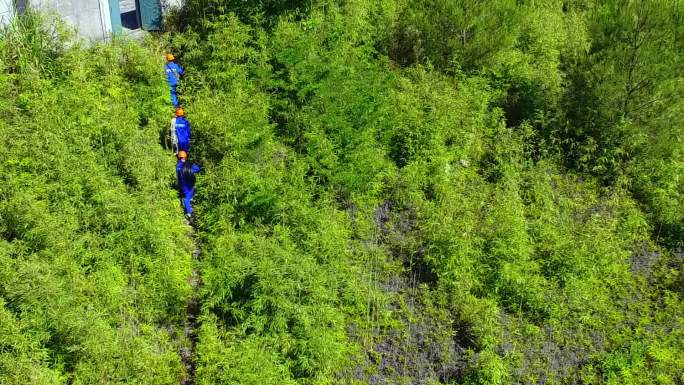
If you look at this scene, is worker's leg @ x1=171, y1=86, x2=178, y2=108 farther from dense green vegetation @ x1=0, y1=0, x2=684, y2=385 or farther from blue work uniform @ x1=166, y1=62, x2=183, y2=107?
dense green vegetation @ x1=0, y1=0, x2=684, y2=385

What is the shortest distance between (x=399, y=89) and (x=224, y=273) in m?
5.30

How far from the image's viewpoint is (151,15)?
12008mm

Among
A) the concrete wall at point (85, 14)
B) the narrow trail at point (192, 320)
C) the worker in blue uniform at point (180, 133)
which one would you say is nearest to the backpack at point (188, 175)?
the worker in blue uniform at point (180, 133)

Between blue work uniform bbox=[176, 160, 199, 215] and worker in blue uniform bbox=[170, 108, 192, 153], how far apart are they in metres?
0.60

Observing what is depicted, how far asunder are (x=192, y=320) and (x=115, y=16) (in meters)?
6.36

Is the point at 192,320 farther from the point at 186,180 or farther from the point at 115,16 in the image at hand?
the point at 115,16

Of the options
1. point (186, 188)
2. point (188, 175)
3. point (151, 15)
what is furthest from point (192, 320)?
point (151, 15)

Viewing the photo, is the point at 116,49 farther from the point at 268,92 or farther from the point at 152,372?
the point at 152,372

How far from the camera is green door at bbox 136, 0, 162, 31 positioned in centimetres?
1193

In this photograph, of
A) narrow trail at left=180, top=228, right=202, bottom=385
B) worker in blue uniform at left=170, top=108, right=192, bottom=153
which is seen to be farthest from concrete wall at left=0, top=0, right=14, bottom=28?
narrow trail at left=180, top=228, right=202, bottom=385

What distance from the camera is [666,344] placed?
7.63 meters

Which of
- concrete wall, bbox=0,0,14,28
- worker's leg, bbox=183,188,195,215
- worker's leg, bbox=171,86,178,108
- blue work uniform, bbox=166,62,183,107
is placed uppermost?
concrete wall, bbox=0,0,14,28

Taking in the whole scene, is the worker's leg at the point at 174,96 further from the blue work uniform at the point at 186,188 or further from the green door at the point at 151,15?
the green door at the point at 151,15

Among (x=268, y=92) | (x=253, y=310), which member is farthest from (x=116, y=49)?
(x=253, y=310)
